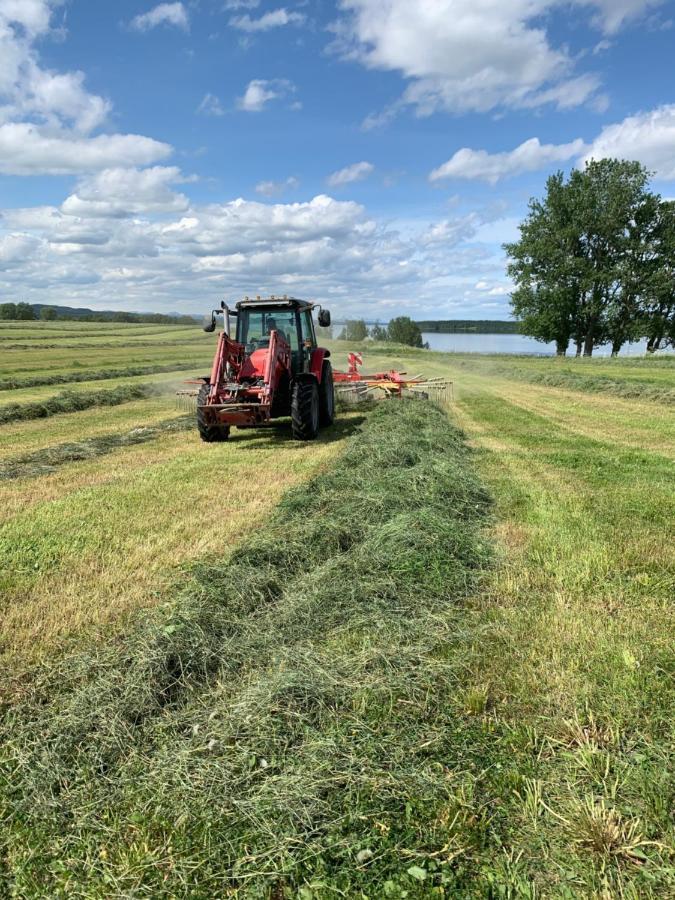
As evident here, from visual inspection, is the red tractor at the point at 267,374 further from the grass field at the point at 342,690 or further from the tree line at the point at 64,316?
the tree line at the point at 64,316

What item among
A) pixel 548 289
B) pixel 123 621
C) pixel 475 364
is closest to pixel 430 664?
pixel 123 621

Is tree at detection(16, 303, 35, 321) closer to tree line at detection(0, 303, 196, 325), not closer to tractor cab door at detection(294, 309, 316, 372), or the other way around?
tree line at detection(0, 303, 196, 325)

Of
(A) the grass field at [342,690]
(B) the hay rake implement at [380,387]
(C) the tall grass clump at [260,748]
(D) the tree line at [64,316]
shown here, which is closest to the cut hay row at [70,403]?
(B) the hay rake implement at [380,387]

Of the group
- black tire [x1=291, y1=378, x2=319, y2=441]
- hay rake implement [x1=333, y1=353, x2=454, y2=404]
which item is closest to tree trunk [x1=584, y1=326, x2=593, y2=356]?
hay rake implement [x1=333, y1=353, x2=454, y2=404]

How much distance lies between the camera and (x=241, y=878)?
6.43ft

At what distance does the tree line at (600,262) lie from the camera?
39.1 meters

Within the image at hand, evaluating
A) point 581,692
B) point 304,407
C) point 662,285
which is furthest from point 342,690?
point 662,285

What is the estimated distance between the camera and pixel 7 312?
7300cm

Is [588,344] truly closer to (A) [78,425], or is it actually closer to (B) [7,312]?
(A) [78,425]

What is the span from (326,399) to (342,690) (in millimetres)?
8964

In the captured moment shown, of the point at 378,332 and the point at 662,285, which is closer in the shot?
the point at 662,285

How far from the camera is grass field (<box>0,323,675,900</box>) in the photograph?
2029 millimetres

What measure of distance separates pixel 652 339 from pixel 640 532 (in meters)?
42.7

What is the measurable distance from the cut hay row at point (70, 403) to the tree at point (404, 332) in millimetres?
70907
